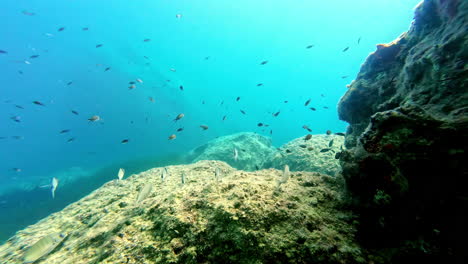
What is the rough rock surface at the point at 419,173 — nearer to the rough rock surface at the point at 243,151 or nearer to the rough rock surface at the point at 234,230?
the rough rock surface at the point at 234,230

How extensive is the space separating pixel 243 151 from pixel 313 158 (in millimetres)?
6723

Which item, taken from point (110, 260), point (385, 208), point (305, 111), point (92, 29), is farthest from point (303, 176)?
point (305, 111)

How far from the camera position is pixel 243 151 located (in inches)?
595

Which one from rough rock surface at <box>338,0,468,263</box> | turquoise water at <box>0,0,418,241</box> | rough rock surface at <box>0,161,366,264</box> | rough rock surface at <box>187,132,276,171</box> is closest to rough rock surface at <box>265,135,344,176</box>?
rough rock surface at <box>187,132,276,171</box>

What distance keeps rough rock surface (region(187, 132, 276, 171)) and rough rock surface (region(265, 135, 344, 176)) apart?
10.2ft

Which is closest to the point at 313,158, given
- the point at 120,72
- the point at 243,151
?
the point at 243,151

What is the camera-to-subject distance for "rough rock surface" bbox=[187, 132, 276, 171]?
14681mm

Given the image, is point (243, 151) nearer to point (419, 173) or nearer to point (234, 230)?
point (234, 230)

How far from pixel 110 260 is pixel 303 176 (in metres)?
3.16

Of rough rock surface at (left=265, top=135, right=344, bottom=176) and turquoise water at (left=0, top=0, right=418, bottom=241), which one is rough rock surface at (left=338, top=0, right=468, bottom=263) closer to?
rough rock surface at (left=265, top=135, right=344, bottom=176)

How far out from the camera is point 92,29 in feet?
136

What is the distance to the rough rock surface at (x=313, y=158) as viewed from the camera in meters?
8.38

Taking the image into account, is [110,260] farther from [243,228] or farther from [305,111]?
[305,111]

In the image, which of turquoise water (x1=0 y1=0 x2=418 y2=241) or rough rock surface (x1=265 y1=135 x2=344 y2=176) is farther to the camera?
turquoise water (x1=0 y1=0 x2=418 y2=241)
